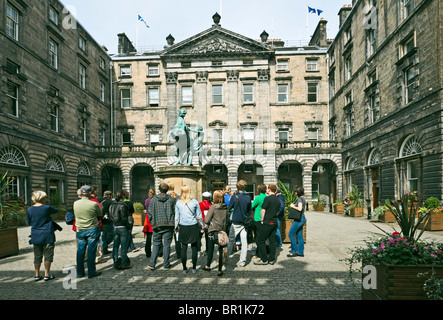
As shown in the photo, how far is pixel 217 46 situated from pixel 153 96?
8.82 meters

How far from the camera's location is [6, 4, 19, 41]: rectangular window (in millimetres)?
17347

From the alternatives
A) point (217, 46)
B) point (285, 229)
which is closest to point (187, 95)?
point (217, 46)

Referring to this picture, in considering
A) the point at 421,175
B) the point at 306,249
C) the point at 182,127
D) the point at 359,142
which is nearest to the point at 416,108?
the point at 421,175

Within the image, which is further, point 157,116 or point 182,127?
point 157,116

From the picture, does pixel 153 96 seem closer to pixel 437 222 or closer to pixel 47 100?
pixel 47 100

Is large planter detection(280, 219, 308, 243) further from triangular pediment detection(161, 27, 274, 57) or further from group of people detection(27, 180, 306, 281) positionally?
triangular pediment detection(161, 27, 274, 57)

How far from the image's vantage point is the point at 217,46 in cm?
3047

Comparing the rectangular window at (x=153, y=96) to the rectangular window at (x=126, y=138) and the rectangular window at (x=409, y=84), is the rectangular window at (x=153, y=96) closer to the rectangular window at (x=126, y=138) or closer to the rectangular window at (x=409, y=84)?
the rectangular window at (x=126, y=138)

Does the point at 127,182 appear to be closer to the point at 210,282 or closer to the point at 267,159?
the point at 267,159

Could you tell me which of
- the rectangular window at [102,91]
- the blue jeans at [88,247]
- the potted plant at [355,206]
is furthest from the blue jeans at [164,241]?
the rectangular window at [102,91]

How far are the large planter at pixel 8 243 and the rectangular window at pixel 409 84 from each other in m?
18.9

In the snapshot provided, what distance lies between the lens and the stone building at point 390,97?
1387 centimetres

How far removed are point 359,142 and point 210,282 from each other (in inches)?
819
